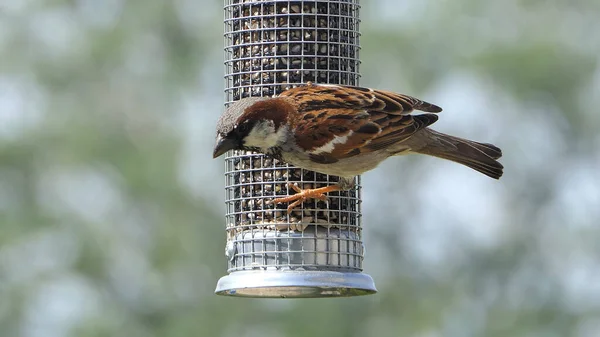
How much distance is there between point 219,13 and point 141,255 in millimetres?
4958

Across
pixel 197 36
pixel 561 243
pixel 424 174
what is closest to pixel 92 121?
pixel 197 36

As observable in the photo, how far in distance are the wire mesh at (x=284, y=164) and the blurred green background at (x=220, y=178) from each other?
1455 cm

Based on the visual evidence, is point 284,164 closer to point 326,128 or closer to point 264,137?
point 326,128

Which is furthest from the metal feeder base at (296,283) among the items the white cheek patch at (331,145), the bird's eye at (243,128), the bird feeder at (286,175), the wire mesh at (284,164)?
the bird's eye at (243,128)

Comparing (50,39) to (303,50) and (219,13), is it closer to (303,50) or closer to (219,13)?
(219,13)

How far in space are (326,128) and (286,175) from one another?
0.73 meters

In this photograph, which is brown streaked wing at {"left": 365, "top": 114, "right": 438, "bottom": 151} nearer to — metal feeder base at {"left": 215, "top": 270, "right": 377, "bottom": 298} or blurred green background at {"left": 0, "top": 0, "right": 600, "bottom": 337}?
metal feeder base at {"left": 215, "top": 270, "right": 377, "bottom": 298}

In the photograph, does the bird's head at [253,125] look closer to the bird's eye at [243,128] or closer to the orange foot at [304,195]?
the bird's eye at [243,128]

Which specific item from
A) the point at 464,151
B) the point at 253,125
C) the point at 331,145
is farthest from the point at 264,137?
the point at 464,151

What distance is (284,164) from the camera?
474 inches

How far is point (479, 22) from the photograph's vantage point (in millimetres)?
29688

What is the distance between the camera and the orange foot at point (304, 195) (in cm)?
1173

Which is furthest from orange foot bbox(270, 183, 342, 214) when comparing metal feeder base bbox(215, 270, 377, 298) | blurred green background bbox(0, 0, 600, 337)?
blurred green background bbox(0, 0, 600, 337)

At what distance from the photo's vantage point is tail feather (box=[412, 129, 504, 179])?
12.2 meters
